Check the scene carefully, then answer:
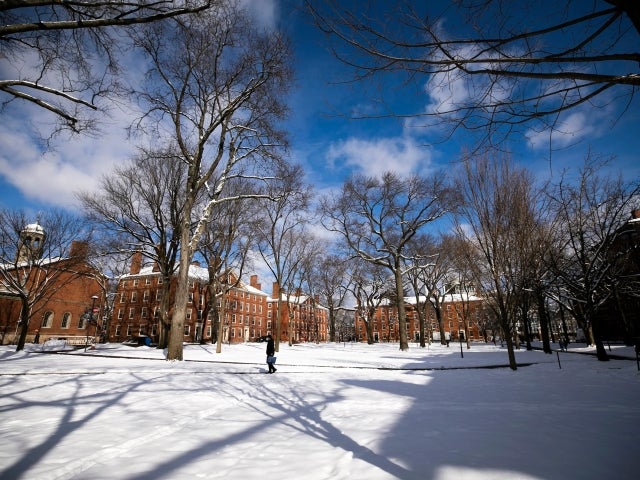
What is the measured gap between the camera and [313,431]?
480 cm

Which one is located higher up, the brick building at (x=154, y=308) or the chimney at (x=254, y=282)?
the chimney at (x=254, y=282)

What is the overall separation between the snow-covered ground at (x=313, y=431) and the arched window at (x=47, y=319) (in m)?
35.7

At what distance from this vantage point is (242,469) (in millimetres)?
3402

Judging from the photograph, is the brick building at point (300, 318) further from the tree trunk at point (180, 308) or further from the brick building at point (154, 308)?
the tree trunk at point (180, 308)

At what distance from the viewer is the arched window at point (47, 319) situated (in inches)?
1384

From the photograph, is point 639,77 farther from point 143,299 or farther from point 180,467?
point 143,299

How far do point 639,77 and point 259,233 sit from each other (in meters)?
24.9

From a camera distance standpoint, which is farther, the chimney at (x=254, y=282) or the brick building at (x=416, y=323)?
the brick building at (x=416, y=323)

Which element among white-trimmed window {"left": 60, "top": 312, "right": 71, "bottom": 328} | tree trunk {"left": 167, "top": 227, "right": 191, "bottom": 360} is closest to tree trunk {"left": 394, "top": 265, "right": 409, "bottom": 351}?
tree trunk {"left": 167, "top": 227, "right": 191, "bottom": 360}

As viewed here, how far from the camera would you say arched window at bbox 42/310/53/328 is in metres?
35.2

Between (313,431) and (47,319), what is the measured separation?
44.4m

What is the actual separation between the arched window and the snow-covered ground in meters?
35.7

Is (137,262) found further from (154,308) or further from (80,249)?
(154,308)

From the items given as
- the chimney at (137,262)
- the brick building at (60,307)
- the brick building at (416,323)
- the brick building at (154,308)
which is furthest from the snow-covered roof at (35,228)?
the brick building at (416,323)
